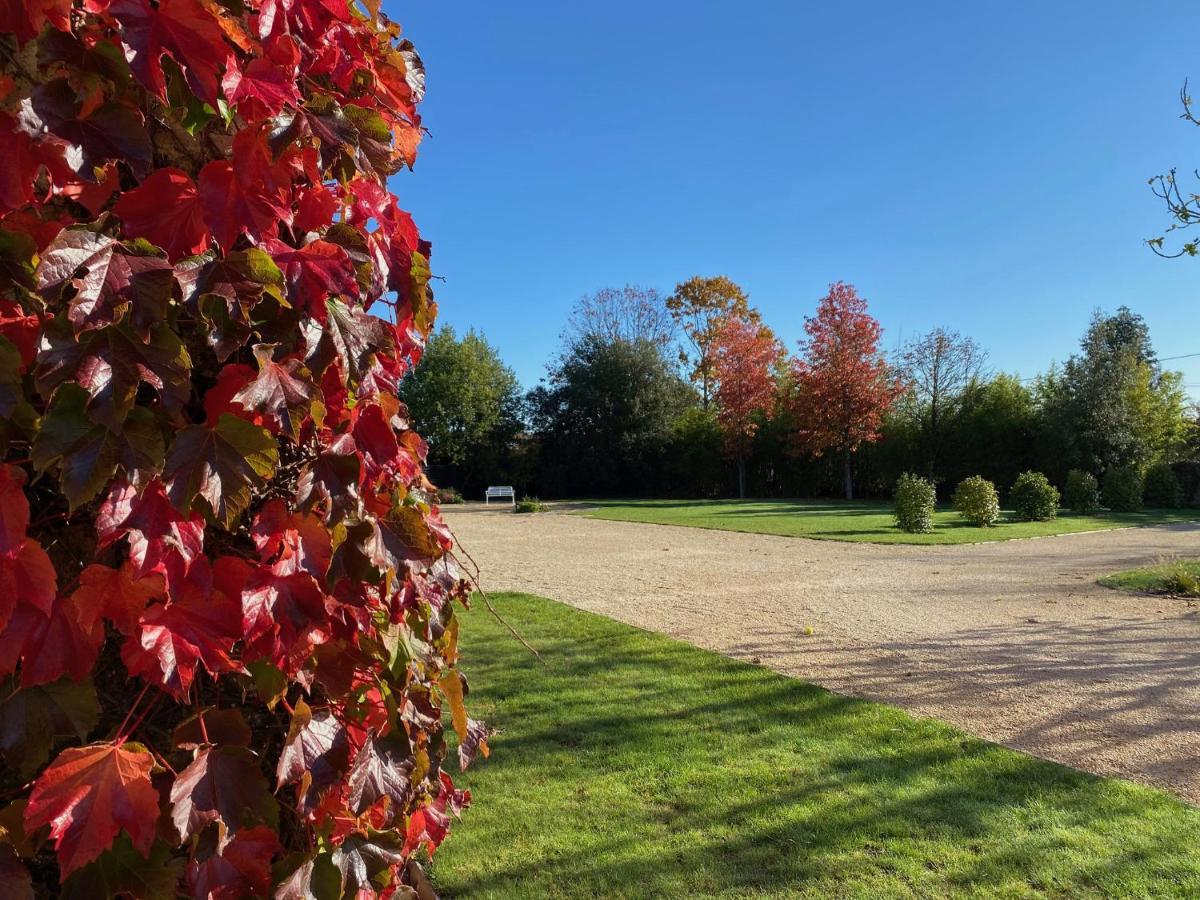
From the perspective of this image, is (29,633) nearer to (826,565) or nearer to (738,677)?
(738,677)

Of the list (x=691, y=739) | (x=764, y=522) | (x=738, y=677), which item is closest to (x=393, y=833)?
(x=691, y=739)

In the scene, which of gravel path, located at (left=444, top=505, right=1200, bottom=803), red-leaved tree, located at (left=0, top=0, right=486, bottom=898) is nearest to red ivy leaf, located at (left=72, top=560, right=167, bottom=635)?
red-leaved tree, located at (left=0, top=0, right=486, bottom=898)

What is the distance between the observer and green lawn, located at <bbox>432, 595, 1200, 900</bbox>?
2.63 meters

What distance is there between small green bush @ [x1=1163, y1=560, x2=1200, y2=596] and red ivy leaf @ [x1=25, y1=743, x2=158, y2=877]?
9.79 metres

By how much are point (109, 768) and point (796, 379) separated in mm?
27841

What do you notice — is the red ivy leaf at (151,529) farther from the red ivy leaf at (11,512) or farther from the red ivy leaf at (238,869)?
the red ivy leaf at (238,869)

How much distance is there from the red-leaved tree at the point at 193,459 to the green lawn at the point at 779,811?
2.00m

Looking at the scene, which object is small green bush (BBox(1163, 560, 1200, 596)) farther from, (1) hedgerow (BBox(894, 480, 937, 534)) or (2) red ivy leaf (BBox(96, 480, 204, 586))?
(2) red ivy leaf (BBox(96, 480, 204, 586))

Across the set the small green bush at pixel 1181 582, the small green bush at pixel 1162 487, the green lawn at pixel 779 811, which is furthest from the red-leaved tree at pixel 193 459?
the small green bush at pixel 1162 487

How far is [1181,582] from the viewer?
7.89 m

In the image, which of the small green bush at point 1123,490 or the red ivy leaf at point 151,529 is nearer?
the red ivy leaf at point 151,529

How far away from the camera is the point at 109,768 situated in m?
0.83

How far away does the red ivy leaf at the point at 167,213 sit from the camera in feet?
2.82

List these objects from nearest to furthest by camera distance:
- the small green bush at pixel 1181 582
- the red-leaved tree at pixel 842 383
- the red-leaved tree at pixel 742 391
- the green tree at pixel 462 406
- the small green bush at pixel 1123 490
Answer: the small green bush at pixel 1181 582
the small green bush at pixel 1123 490
the red-leaved tree at pixel 842 383
the red-leaved tree at pixel 742 391
the green tree at pixel 462 406
